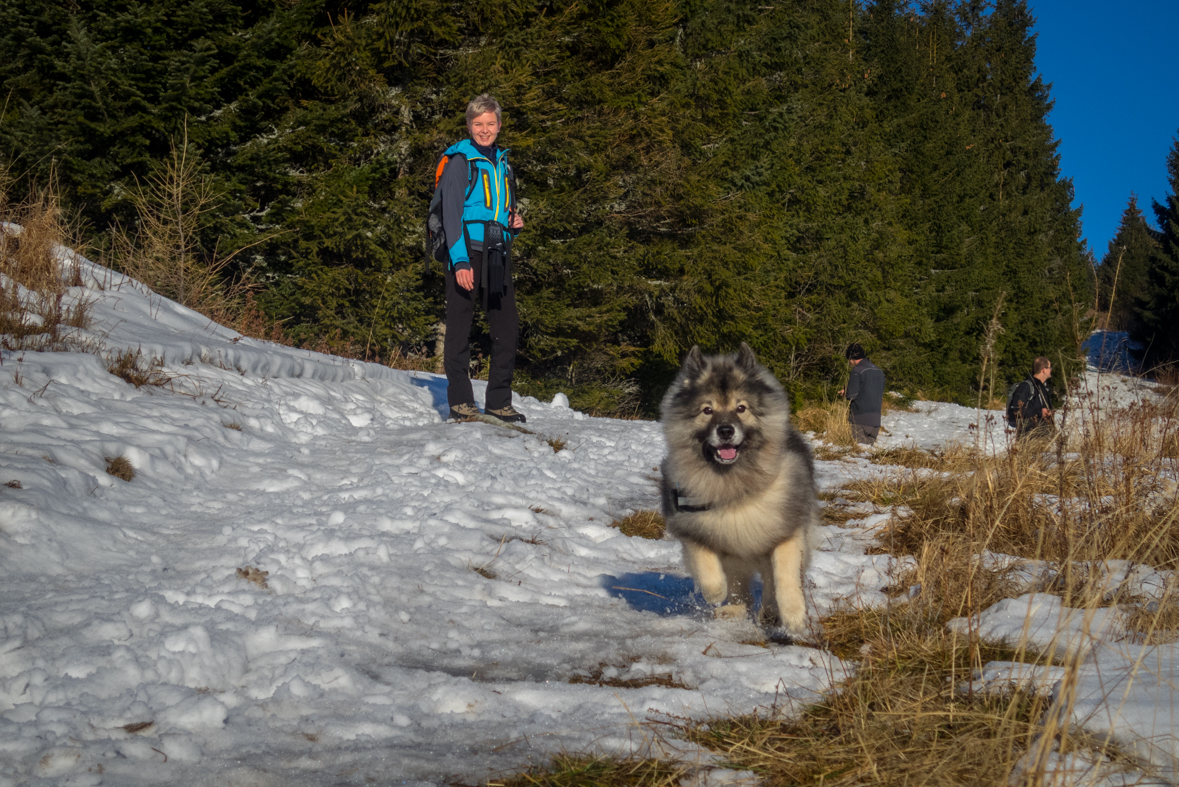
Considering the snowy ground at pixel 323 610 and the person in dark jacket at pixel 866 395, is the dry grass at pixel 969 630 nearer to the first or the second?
the snowy ground at pixel 323 610

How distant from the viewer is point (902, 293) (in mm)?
27781

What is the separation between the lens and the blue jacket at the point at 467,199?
7.00 meters

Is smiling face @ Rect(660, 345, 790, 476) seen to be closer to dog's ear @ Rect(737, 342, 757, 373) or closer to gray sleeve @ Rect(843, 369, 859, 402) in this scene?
dog's ear @ Rect(737, 342, 757, 373)

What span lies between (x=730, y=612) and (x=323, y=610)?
1.88m

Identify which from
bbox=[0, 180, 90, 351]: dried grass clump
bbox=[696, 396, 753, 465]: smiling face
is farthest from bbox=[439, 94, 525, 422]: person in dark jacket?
bbox=[696, 396, 753, 465]: smiling face

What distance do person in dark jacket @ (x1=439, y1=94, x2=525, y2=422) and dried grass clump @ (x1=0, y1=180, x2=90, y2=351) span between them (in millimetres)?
2988

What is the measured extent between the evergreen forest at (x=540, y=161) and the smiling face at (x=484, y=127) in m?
4.44

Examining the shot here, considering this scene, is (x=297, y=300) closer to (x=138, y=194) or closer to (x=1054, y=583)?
(x=138, y=194)

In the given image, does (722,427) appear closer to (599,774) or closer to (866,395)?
(599,774)

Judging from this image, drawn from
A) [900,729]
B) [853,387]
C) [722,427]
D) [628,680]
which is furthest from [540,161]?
[900,729]

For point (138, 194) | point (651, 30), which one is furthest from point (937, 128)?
point (138, 194)

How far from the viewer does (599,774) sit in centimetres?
203

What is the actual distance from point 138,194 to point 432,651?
32.6 feet

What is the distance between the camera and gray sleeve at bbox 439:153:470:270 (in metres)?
7.00
